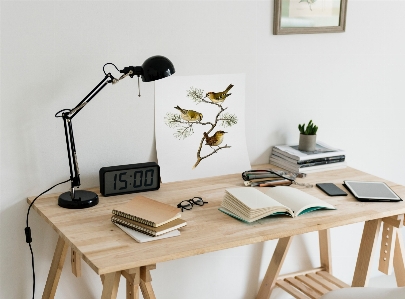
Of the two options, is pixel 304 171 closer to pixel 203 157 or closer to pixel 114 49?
pixel 203 157

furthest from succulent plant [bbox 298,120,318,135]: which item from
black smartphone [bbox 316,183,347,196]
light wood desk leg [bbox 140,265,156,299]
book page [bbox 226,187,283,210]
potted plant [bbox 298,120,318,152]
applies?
light wood desk leg [bbox 140,265,156,299]

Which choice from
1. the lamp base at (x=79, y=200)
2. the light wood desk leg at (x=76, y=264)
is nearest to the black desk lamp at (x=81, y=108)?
the lamp base at (x=79, y=200)

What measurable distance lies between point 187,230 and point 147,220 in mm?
135

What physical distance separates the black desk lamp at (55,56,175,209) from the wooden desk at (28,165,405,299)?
3 centimetres

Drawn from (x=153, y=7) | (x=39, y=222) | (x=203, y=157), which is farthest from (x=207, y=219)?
(x=153, y=7)

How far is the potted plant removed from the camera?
238 cm

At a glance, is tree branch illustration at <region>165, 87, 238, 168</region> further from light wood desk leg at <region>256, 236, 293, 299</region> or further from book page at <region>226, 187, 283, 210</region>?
light wood desk leg at <region>256, 236, 293, 299</region>

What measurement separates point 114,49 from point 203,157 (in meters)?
0.55

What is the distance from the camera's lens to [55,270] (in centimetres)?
204

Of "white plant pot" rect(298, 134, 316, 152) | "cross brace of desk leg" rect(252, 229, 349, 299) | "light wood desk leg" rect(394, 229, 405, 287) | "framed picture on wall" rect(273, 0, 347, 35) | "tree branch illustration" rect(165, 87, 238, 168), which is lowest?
"cross brace of desk leg" rect(252, 229, 349, 299)

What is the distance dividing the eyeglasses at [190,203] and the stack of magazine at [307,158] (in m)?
0.50

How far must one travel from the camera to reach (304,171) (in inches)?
92.1

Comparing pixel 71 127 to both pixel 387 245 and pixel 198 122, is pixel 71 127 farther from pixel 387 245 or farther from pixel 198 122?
pixel 387 245

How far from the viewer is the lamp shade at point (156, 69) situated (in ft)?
6.03
